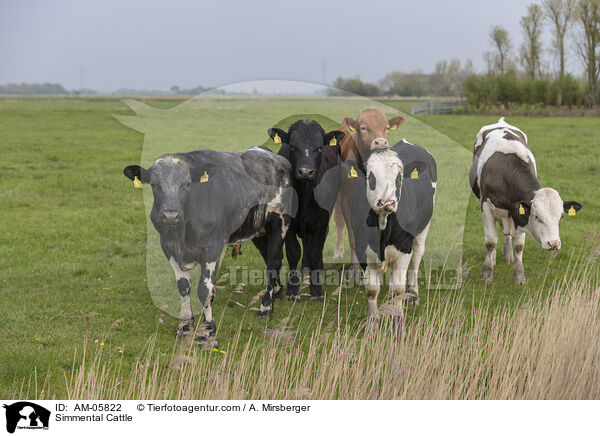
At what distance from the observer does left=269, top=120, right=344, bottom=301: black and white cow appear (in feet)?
25.5

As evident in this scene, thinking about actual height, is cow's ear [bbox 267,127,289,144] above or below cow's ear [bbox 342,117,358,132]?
below

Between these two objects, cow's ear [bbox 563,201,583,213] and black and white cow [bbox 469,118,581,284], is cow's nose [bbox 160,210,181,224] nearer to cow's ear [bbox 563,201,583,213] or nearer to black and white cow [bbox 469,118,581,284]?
black and white cow [bbox 469,118,581,284]

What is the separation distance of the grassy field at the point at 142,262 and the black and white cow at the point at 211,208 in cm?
54

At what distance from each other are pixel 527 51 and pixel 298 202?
187 feet

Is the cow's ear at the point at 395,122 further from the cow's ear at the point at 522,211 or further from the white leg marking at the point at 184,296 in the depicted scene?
the white leg marking at the point at 184,296

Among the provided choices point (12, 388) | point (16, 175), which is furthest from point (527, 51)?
point (12, 388)

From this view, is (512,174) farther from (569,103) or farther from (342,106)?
(569,103)

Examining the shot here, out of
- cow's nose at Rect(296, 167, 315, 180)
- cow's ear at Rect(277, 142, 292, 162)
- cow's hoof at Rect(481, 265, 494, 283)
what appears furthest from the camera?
cow's hoof at Rect(481, 265, 494, 283)

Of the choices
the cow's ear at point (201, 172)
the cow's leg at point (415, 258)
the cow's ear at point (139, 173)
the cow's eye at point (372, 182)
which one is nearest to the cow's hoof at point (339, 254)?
the cow's leg at point (415, 258)

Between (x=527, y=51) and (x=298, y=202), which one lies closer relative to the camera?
(x=298, y=202)

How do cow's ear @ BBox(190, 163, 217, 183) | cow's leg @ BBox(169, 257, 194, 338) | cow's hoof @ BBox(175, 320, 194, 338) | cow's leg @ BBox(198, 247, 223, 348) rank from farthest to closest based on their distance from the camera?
cow's hoof @ BBox(175, 320, 194, 338), cow's leg @ BBox(169, 257, 194, 338), cow's leg @ BBox(198, 247, 223, 348), cow's ear @ BBox(190, 163, 217, 183)

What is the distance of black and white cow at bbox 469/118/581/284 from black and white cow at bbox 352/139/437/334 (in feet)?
5.81

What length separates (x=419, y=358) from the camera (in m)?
5.49
